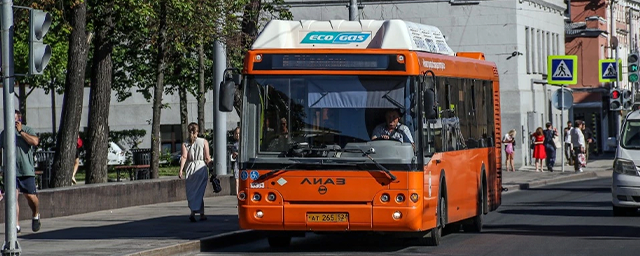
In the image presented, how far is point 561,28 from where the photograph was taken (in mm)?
66188

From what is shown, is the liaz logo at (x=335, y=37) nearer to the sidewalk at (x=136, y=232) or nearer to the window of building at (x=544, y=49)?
the sidewalk at (x=136, y=232)

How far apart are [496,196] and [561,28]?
4601 centimetres

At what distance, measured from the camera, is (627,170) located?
72.1 ft

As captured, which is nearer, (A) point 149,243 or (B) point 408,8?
(A) point 149,243

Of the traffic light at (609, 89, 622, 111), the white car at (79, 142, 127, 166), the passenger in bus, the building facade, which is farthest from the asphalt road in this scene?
the building facade

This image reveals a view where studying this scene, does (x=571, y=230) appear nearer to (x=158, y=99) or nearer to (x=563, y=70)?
(x=158, y=99)

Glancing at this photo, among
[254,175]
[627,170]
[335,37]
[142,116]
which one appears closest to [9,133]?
[254,175]

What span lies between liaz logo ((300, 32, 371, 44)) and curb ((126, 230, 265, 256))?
2.80 meters

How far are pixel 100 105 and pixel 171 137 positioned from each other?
122ft

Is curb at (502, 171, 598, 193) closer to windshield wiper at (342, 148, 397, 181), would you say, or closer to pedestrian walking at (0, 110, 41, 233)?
pedestrian walking at (0, 110, 41, 233)

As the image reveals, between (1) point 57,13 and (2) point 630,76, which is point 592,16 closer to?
(2) point 630,76

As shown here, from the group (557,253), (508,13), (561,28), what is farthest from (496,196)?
(561,28)

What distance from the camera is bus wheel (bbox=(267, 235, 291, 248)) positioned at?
17.4 metres

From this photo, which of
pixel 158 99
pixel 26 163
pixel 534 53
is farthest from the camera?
pixel 534 53
